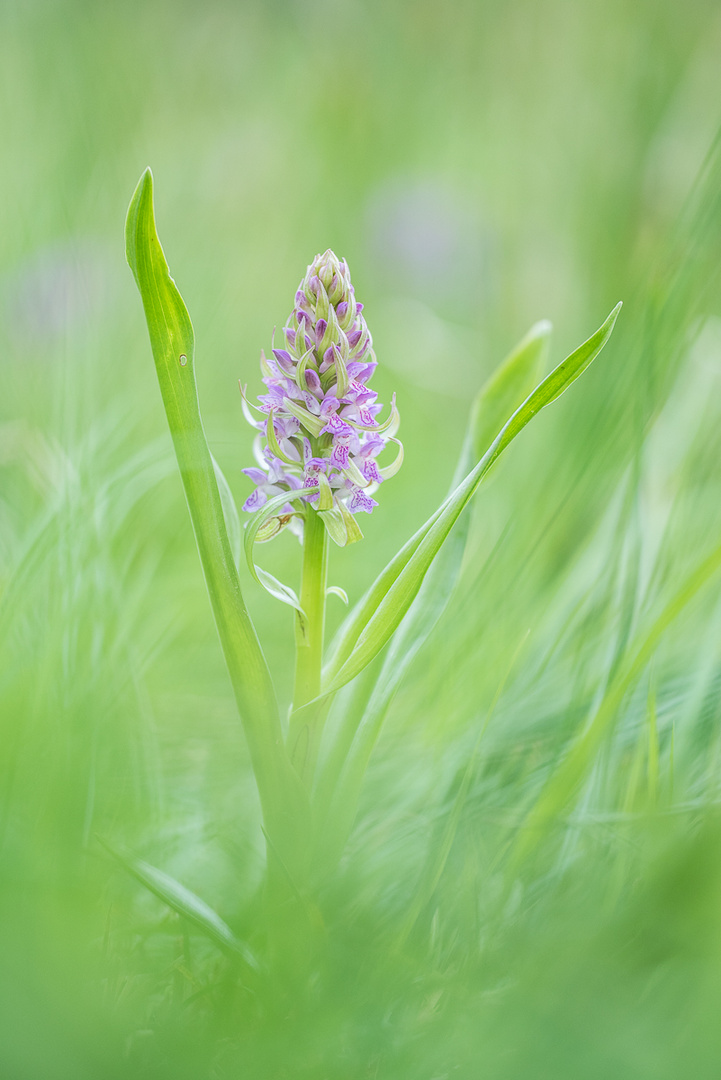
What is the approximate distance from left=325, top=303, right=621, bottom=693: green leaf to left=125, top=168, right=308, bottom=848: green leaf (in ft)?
0.14

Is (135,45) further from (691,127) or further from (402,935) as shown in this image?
(402,935)

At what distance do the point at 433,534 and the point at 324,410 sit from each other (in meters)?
0.09

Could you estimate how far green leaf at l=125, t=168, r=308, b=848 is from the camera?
36 cm

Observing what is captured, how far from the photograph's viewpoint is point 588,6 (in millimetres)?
1469

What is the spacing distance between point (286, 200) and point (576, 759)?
5.84 feet

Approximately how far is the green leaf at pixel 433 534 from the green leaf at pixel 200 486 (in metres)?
0.04

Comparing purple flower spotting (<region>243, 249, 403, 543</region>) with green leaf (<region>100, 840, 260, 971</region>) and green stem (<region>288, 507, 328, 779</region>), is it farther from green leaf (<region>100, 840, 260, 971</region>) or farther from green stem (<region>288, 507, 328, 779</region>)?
green leaf (<region>100, 840, 260, 971</region>)

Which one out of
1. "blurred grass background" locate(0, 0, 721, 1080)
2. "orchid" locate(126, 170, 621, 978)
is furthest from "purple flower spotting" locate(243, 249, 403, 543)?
"blurred grass background" locate(0, 0, 721, 1080)

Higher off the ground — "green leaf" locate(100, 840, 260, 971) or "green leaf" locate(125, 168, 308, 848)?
"green leaf" locate(125, 168, 308, 848)

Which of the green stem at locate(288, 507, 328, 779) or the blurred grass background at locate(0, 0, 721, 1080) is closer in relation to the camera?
the blurred grass background at locate(0, 0, 721, 1080)

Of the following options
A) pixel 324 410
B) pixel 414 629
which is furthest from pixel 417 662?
pixel 324 410

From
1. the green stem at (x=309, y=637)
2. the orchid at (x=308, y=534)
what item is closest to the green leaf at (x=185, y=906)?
the orchid at (x=308, y=534)

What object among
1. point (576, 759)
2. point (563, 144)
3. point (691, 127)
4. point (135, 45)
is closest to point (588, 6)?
point (563, 144)

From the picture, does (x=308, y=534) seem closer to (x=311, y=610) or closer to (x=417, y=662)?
(x=311, y=610)
